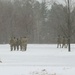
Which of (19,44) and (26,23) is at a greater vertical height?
(26,23)

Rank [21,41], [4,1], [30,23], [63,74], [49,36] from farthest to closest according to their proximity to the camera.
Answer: [4,1]
[49,36]
[30,23]
[21,41]
[63,74]

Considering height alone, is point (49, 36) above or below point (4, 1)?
below

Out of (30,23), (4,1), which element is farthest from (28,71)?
(4,1)

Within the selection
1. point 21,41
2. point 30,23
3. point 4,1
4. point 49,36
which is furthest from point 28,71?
point 4,1

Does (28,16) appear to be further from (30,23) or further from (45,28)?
(45,28)

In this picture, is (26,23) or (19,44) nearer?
(19,44)

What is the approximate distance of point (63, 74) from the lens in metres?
14.6

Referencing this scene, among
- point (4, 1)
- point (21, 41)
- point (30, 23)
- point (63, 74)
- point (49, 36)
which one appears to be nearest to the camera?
point (63, 74)

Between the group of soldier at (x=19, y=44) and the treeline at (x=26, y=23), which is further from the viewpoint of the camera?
the treeline at (x=26, y=23)

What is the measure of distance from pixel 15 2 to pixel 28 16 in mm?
16290

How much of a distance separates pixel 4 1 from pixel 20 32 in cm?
1852

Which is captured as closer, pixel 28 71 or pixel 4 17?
pixel 28 71

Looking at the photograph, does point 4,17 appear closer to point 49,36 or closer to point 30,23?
point 30,23

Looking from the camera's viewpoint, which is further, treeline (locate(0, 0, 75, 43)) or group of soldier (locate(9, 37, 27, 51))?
treeline (locate(0, 0, 75, 43))
